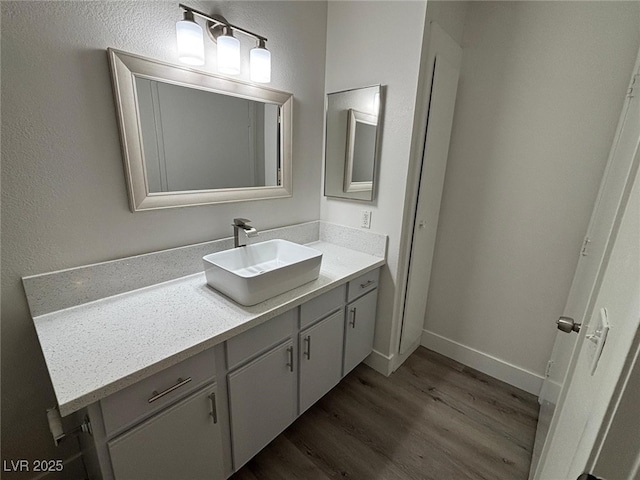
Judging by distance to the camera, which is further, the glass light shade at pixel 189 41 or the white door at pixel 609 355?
the glass light shade at pixel 189 41

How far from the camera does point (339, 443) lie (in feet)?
4.99

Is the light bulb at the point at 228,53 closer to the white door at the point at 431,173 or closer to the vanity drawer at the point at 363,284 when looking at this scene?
the white door at the point at 431,173

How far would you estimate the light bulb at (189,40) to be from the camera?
3.80 ft

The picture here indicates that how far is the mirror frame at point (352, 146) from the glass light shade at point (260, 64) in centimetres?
58

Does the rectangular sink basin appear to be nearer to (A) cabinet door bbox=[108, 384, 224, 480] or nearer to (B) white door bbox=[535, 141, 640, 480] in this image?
(A) cabinet door bbox=[108, 384, 224, 480]

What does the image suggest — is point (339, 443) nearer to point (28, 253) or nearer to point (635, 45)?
point (28, 253)

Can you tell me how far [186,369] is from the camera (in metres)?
0.96

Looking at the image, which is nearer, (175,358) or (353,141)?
(175,358)

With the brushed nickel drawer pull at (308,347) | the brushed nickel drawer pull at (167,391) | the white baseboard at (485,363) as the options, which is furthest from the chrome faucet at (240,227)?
the white baseboard at (485,363)

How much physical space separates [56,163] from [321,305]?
47.9 inches

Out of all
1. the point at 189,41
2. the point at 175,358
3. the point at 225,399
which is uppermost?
the point at 189,41

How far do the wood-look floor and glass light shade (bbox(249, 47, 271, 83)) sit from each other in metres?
1.88

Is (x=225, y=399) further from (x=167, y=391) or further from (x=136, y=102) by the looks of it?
(x=136, y=102)

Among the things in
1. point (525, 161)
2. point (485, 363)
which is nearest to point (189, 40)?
point (525, 161)
